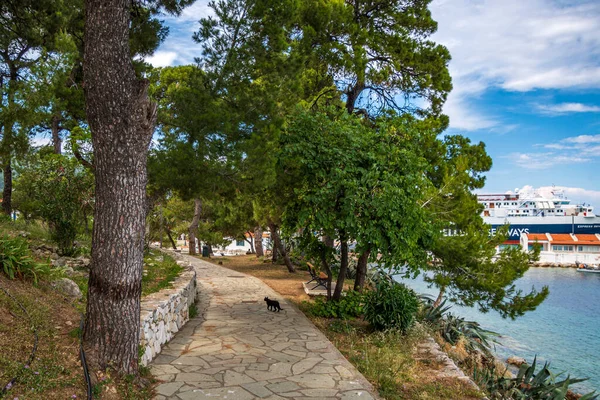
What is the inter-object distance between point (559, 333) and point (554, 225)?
47.0m

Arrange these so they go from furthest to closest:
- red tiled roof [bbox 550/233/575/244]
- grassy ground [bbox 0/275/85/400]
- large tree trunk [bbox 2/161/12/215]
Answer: red tiled roof [bbox 550/233/575/244]
large tree trunk [bbox 2/161/12/215]
grassy ground [bbox 0/275/85/400]

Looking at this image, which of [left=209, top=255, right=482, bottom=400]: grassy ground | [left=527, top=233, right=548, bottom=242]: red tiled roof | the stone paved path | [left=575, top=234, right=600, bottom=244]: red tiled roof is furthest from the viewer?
[left=527, top=233, right=548, bottom=242]: red tiled roof

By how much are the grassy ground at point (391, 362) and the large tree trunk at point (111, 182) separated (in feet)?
9.27

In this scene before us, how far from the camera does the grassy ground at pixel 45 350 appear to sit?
11.9 ft

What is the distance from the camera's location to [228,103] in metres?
7.93

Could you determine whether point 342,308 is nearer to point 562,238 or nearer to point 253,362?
point 253,362

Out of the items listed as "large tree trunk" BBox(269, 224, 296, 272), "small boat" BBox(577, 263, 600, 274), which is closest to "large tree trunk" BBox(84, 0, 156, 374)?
"large tree trunk" BBox(269, 224, 296, 272)

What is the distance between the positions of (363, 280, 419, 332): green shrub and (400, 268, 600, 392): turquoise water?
21.5 feet

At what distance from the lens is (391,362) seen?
5520mm

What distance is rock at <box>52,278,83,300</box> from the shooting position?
19.7ft

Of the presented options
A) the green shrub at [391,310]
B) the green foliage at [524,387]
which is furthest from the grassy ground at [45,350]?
the green foliage at [524,387]

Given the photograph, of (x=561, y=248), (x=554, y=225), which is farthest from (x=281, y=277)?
(x=554, y=225)

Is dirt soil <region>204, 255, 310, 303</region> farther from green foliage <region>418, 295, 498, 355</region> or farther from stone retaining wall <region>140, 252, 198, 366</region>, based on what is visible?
stone retaining wall <region>140, 252, 198, 366</region>

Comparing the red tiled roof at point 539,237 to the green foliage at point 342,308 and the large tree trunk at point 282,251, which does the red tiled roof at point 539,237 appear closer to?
the large tree trunk at point 282,251
